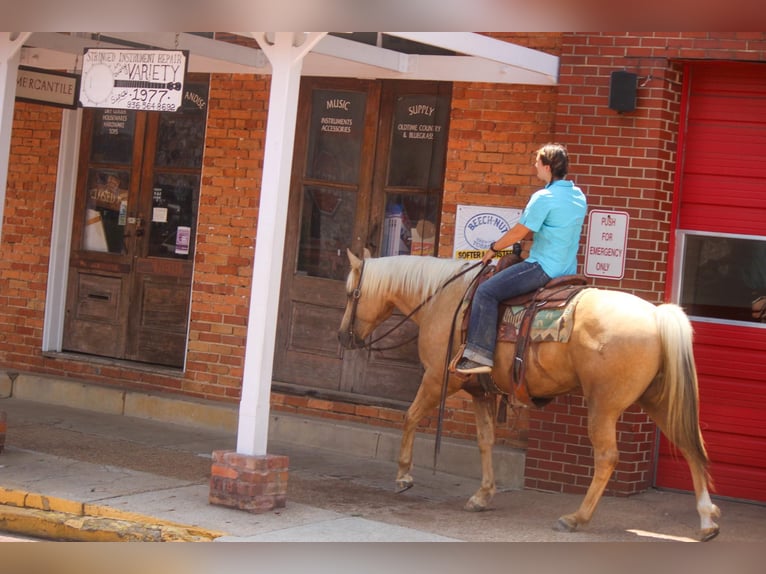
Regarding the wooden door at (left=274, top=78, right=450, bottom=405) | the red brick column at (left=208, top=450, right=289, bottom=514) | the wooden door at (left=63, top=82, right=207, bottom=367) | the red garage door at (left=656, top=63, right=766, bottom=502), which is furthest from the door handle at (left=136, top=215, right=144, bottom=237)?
the red garage door at (left=656, top=63, right=766, bottom=502)

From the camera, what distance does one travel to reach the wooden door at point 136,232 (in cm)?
1185

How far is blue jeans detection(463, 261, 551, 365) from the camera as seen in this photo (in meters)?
8.07

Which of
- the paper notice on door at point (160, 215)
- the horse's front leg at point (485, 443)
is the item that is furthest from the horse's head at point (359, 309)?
the paper notice on door at point (160, 215)

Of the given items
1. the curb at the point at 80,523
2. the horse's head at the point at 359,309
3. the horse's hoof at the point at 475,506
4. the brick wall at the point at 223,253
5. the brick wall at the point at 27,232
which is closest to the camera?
the curb at the point at 80,523

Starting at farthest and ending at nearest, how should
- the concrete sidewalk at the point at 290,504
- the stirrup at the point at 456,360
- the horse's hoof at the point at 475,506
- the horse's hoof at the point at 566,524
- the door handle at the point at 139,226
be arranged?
the door handle at the point at 139,226
the horse's hoof at the point at 475,506
the stirrup at the point at 456,360
the horse's hoof at the point at 566,524
the concrete sidewalk at the point at 290,504

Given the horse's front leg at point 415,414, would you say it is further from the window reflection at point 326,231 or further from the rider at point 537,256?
the window reflection at point 326,231

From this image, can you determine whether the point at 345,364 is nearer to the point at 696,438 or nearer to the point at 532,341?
the point at 532,341

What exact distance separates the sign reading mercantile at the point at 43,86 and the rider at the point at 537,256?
13.3ft

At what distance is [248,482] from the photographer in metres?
7.99

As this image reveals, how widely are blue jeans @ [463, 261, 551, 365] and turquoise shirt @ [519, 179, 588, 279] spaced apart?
0.10 meters

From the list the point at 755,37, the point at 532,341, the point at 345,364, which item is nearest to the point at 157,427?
the point at 345,364

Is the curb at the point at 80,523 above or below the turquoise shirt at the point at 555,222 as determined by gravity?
below
